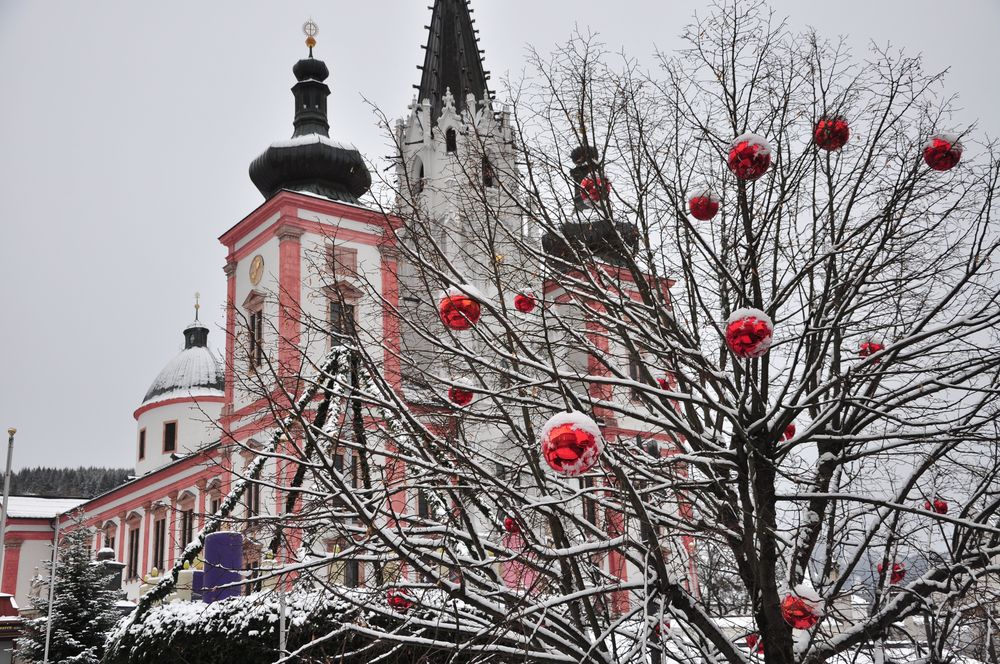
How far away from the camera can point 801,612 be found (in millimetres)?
5543

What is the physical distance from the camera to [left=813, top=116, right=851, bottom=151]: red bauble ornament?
20.8 ft

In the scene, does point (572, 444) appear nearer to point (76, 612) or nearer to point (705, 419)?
point (705, 419)

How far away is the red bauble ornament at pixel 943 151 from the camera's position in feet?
20.1

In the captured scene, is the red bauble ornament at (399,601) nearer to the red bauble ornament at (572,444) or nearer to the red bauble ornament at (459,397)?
the red bauble ornament at (459,397)

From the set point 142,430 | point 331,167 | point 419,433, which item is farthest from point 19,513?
point 419,433

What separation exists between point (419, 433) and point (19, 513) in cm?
5661

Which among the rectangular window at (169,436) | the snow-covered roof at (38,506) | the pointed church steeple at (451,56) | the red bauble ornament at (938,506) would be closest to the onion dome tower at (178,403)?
the rectangular window at (169,436)

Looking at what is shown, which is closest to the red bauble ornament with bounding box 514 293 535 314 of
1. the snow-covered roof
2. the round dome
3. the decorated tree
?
the decorated tree

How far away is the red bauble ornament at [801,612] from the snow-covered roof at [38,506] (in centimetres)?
5549

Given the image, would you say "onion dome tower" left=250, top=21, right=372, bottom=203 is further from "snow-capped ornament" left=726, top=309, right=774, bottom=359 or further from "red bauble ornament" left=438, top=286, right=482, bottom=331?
"snow-capped ornament" left=726, top=309, right=774, bottom=359

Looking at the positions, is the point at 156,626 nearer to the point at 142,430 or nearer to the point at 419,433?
the point at 419,433

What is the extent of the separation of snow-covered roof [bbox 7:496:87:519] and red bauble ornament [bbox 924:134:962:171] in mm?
55984

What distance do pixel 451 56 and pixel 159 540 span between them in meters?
25.1

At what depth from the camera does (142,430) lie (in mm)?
51625
